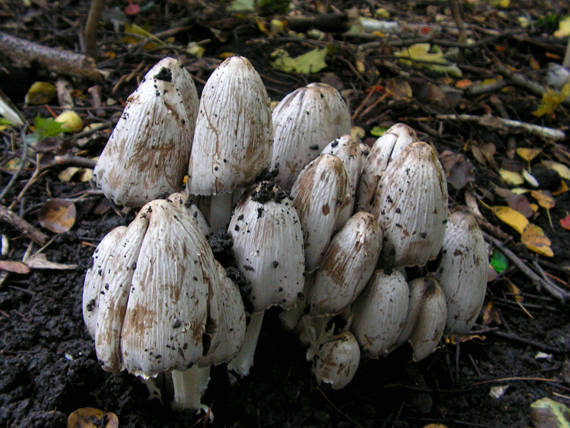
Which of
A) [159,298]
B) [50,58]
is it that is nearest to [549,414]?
[159,298]

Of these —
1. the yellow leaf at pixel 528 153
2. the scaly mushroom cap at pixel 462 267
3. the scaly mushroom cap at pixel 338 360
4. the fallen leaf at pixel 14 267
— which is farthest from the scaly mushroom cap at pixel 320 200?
the yellow leaf at pixel 528 153

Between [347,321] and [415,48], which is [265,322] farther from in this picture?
[415,48]

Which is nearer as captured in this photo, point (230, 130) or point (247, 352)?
point (230, 130)

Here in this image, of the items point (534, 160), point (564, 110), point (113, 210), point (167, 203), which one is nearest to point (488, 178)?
point (534, 160)

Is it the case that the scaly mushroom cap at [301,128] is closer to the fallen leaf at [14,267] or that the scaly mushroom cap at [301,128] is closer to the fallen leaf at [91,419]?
the fallen leaf at [91,419]

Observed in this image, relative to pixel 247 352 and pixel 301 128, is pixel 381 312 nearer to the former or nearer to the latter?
pixel 247 352

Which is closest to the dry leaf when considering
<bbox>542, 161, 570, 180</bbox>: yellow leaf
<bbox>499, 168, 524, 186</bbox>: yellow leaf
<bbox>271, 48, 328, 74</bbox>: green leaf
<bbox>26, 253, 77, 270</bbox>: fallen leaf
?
<bbox>26, 253, 77, 270</bbox>: fallen leaf

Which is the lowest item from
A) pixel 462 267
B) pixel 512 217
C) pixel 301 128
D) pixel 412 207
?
pixel 512 217
